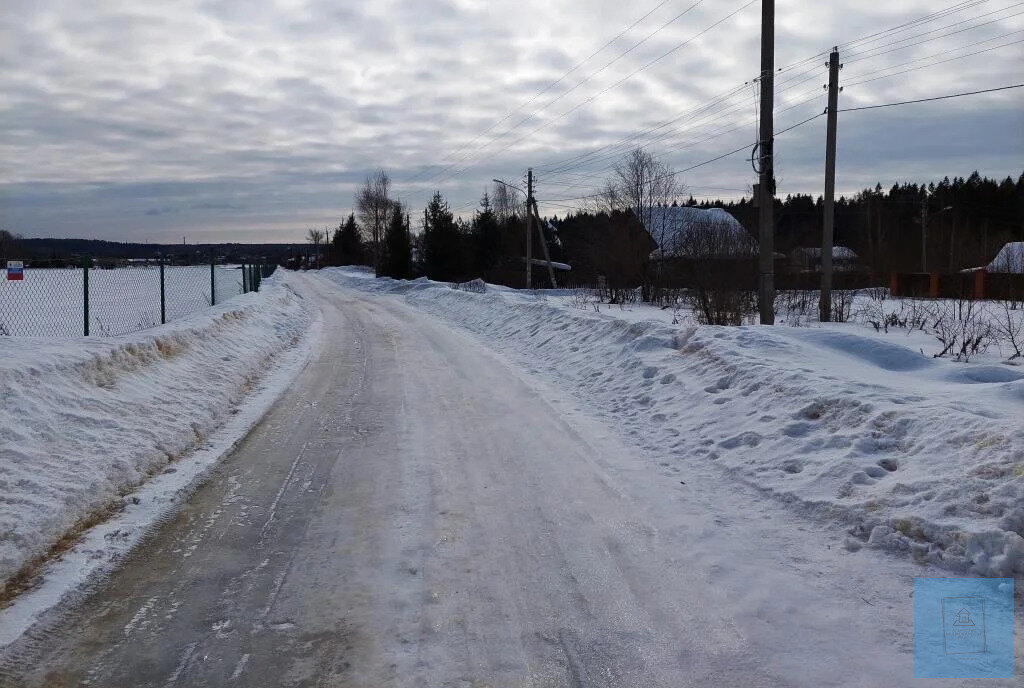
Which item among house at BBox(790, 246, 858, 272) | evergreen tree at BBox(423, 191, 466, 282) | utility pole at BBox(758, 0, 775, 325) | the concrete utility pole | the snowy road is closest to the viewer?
the snowy road

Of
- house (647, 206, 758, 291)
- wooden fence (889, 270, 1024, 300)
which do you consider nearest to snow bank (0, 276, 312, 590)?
house (647, 206, 758, 291)

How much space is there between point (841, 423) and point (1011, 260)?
145 feet

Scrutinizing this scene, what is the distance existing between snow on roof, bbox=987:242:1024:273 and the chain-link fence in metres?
42.1

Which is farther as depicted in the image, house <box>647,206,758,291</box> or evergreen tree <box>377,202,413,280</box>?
evergreen tree <box>377,202,413,280</box>

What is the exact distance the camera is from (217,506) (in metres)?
5.69

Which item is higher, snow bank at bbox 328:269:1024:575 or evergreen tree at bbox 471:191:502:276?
evergreen tree at bbox 471:191:502:276

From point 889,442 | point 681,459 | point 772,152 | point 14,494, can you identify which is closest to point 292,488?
point 14,494

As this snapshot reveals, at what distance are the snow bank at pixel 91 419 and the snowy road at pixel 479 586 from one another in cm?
68

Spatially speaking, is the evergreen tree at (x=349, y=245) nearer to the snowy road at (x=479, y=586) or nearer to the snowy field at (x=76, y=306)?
the snowy field at (x=76, y=306)

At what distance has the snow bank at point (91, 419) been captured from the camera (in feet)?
16.9

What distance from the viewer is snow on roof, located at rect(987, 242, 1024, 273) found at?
43.1 meters

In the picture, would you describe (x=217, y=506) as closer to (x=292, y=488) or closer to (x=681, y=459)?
(x=292, y=488)

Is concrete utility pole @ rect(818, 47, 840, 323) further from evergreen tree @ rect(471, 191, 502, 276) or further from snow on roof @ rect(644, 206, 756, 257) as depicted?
evergreen tree @ rect(471, 191, 502, 276)

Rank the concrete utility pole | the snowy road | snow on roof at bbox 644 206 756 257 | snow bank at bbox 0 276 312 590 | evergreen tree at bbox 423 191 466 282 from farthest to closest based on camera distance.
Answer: evergreen tree at bbox 423 191 466 282 < snow on roof at bbox 644 206 756 257 < the concrete utility pole < snow bank at bbox 0 276 312 590 < the snowy road
